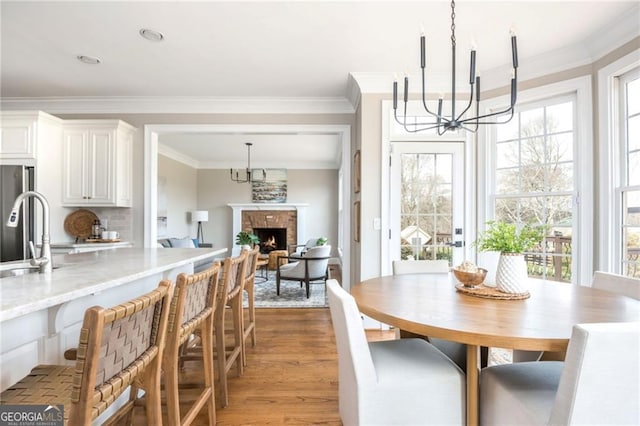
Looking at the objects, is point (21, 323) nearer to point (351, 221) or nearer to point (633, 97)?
point (351, 221)

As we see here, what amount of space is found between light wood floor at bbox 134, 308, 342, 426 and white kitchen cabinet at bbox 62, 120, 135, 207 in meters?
2.41

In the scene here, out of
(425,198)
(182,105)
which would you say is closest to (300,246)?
(182,105)

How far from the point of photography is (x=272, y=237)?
26.8 ft

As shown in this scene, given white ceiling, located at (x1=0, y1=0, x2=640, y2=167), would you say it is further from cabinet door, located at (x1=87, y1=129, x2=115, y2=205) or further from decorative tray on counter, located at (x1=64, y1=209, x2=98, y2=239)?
decorative tray on counter, located at (x1=64, y1=209, x2=98, y2=239)

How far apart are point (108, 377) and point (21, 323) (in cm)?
61

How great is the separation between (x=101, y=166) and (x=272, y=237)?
15.6 feet

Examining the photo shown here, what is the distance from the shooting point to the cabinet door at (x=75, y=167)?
3758mm

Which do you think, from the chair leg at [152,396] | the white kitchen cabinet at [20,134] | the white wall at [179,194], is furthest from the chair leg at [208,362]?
the white wall at [179,194]

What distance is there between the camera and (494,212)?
10.5ft

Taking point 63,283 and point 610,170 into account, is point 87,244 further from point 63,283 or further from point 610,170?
point 610,170

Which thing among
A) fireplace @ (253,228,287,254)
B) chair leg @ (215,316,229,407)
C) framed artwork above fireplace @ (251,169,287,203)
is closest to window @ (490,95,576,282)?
chair leg @ (215,316,229,407)

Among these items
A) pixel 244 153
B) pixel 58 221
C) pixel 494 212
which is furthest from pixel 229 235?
pixel 494 212

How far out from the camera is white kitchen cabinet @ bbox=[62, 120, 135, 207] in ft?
12.2

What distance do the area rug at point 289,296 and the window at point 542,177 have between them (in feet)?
7.93
